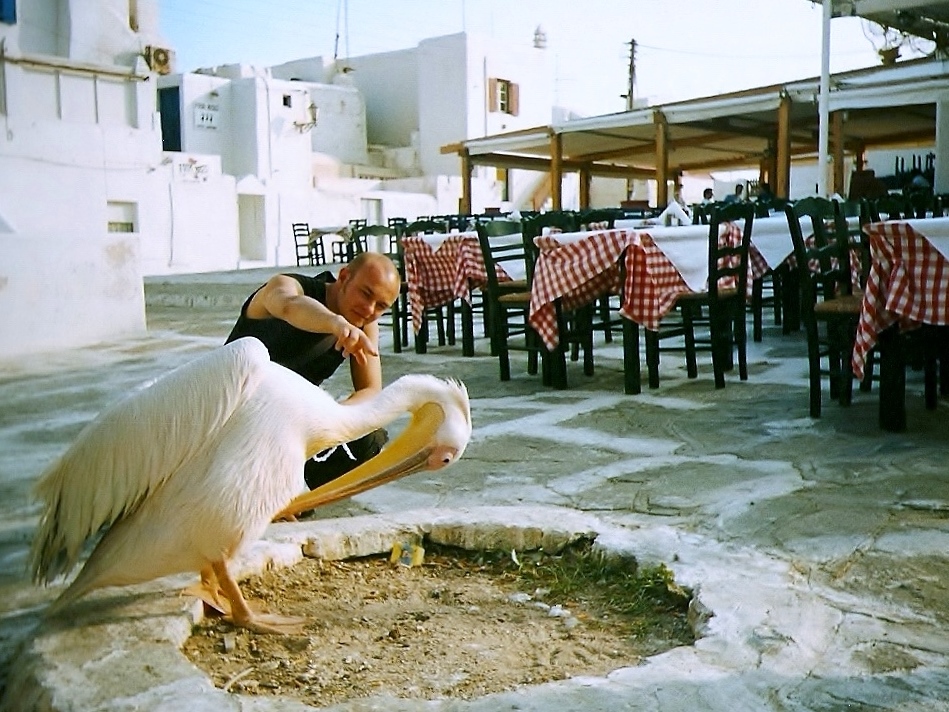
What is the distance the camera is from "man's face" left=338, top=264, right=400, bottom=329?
2605mm

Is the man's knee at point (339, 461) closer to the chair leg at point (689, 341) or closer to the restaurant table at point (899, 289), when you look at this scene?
the restaurant table at point (899, 289)

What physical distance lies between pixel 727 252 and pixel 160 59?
17.7 metres

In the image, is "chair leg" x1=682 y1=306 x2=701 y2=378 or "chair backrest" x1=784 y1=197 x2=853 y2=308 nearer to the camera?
"chair backrest" x1=784 y1=197 x2=853 y2=308

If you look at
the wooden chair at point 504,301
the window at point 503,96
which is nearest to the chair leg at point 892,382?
the wooden chair at point 504,301

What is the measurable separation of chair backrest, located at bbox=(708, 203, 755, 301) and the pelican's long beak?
2994 millimetres

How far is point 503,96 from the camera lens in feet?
101

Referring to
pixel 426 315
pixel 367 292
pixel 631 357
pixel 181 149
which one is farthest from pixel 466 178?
pixel 367 292

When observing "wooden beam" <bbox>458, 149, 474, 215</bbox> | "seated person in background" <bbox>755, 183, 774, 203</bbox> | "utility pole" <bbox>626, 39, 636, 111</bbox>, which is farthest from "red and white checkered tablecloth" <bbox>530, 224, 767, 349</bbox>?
"utility pole" <bbox>626, 39, 636, 111</bbox>

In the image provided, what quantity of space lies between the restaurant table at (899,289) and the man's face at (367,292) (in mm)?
1962

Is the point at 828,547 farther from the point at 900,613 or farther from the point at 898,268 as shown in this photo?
the point at 898,268

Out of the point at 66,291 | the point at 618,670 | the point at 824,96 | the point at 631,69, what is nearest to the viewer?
the point at 618,670

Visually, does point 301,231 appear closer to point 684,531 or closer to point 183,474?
point 684,531

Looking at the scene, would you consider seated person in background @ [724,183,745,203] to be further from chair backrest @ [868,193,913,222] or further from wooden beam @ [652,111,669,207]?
chair backrest @ [868,193,913,222]

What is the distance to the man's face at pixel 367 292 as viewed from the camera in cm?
261
